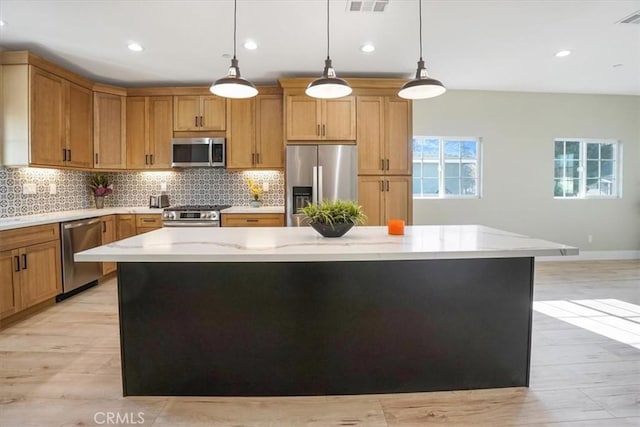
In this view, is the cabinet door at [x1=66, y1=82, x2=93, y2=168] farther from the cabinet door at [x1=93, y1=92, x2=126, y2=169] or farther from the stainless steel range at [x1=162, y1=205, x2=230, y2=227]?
the stainless steel range at [x1=162, y1=205, x2=230, y2=227]

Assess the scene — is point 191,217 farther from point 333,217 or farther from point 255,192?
point 333,217

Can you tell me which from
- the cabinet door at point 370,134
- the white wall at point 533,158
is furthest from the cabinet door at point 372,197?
the white wall at point 533,158

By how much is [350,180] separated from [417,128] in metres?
1.75

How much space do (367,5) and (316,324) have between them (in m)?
2.45

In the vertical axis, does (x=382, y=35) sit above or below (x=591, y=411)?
above

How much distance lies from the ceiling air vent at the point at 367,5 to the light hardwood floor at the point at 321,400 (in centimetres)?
281

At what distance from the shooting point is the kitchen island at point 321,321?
1.94 m

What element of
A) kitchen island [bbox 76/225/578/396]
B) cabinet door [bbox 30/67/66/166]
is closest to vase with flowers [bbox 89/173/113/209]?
cabinet door [bbox 30/67/66/166]

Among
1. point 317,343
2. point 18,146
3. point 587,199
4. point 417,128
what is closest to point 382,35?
point 417,128

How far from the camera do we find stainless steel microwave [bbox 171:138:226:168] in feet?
15.1

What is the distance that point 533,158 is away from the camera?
215 inches

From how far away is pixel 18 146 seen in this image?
11.4 ft

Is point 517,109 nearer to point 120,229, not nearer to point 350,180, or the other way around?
point 350,180

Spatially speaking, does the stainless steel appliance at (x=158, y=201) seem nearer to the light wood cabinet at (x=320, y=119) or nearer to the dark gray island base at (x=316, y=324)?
the light wood cabinet at (x=320, y=119)
